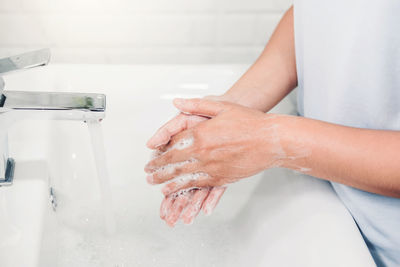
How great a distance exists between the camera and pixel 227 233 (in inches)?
32.6

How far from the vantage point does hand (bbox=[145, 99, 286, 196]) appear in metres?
0.60

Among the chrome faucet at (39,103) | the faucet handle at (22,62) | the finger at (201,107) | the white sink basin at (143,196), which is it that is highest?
the faucet handle at (22,62)

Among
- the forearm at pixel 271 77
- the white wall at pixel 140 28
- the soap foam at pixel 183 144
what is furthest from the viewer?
the white wall at pixel 140 28

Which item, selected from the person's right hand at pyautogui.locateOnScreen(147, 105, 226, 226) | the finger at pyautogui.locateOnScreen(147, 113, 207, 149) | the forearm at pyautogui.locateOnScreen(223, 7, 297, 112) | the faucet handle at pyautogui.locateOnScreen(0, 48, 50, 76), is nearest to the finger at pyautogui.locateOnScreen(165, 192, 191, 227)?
the person's right hand at pyautogui.locateOnScreen(147, 105, 226, 226)

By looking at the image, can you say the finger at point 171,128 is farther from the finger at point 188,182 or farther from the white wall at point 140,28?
the white wall at point 140,28

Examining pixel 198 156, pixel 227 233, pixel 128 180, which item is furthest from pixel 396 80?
pixel 128 180

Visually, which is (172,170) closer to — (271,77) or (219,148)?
(219,148)

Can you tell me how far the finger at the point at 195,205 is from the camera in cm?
68

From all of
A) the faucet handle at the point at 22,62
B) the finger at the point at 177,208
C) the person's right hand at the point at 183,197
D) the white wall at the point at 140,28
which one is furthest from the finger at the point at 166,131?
the white wall at the point at 140,28

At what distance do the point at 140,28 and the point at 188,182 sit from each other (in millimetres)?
442

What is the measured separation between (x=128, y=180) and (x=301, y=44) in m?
0.46

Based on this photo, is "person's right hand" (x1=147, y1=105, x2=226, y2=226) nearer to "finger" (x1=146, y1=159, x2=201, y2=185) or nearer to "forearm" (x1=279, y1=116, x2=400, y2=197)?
"finger" (x1=146, y1=159, x2=201, y2=185)

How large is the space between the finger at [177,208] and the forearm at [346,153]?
0.20 meters

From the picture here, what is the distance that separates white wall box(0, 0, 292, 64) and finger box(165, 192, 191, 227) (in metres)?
0.43
